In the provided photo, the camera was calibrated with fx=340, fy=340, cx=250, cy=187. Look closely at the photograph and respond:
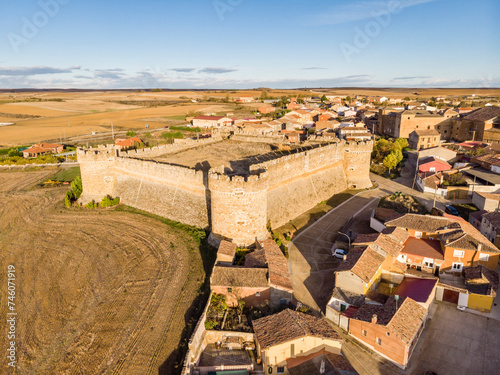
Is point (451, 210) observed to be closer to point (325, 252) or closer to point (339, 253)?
point (339, 253)

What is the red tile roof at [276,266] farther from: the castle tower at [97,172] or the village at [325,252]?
the castle tower at [97,172]

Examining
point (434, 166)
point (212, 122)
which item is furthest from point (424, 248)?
point (212, 122)

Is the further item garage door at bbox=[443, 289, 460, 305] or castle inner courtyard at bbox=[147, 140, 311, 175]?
castle inner courtyard at bbox=[147, 140, 311, 175]

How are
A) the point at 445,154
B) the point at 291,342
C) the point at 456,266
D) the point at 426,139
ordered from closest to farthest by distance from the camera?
the point at 291,342
the point at 456,266
the point at 445,154
the point at 426,139

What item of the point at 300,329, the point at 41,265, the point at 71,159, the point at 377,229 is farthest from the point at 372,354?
the point at 71,159

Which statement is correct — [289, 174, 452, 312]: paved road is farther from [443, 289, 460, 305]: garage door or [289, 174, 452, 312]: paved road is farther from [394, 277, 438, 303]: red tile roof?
[443, 289, 460, 305]: garage door

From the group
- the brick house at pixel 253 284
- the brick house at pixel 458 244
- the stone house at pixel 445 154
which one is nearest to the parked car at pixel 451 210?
the brick house at pixel 458 244

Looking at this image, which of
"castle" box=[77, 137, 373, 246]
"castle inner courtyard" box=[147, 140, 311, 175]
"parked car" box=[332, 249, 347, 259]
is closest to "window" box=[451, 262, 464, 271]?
"parked car" box=[332, 249, 347, 259]
